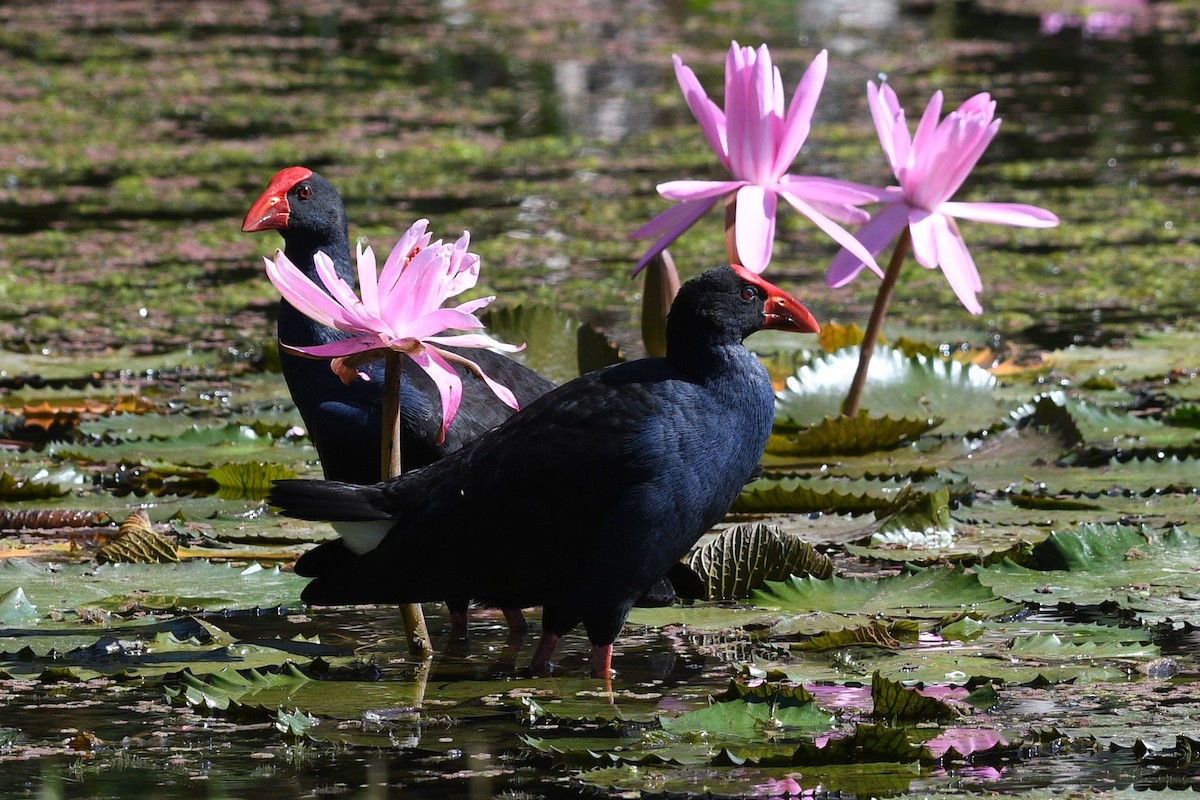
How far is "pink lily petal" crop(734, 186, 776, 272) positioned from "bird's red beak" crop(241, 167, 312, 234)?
0.94 m

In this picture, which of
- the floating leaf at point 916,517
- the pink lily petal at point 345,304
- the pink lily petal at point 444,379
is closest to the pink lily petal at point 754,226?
the floating leaf at point 916,517

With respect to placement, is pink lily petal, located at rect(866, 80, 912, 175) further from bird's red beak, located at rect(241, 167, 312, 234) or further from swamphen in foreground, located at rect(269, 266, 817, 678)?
bird's red beak, located at rect(241, 167, 312, 234)

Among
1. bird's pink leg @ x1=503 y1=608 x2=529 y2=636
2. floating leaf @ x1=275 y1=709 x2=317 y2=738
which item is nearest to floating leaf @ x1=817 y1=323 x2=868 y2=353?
bird's pink leg @ x1=503 y1=608 x2=529 y2=636

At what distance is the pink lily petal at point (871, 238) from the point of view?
154 inches

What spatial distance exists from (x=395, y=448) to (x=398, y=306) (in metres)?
0.37

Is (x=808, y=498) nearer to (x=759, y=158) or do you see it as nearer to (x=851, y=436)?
(x=851, y=436)

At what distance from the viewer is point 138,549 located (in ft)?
12.2

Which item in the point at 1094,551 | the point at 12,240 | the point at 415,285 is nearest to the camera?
the point at 415,285

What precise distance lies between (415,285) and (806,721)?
920mm

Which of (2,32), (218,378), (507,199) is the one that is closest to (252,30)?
(2,32)

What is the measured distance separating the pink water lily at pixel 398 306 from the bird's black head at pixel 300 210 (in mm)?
831

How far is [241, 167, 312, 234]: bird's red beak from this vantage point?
3.73 m

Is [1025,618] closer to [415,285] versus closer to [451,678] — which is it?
[451,678]

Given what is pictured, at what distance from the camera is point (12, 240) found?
7.52 metres
